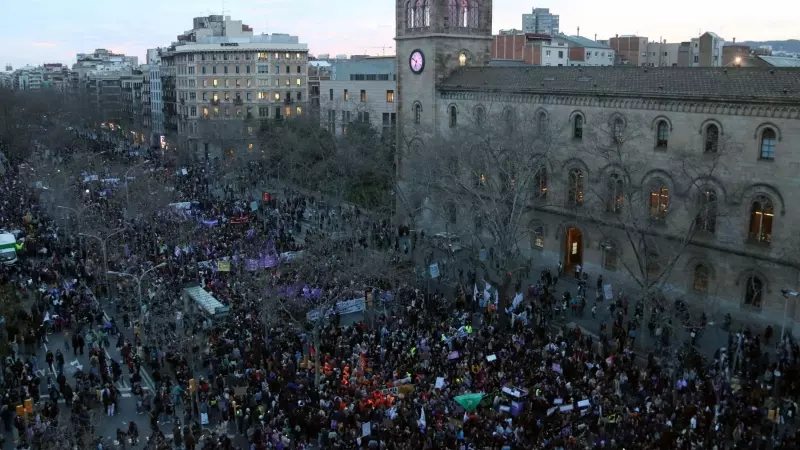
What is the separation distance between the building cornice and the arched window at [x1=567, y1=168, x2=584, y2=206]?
3808mm

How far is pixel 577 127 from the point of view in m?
41.5

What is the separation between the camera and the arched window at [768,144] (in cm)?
3219

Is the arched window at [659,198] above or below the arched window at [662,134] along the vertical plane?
below

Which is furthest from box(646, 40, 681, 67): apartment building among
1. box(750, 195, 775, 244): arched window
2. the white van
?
the white van

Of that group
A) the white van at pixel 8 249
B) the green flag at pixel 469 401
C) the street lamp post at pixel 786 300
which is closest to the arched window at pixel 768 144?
the street lamp post at pixel 786 300

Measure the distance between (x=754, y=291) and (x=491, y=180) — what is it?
13.3m

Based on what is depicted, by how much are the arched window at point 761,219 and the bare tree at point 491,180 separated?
9.95 m

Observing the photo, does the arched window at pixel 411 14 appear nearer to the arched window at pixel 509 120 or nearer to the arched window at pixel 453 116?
the arched window at pixel 453 116

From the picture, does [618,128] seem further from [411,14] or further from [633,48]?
[633,48]

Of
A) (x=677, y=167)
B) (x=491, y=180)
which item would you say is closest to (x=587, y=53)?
(x=677, y=167)

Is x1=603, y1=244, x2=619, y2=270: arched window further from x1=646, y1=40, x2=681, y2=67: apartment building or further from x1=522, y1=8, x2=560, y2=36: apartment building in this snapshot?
x1=522, y1=8, x2=560, y2=36: apartment building

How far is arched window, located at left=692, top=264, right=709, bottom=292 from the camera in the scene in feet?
117

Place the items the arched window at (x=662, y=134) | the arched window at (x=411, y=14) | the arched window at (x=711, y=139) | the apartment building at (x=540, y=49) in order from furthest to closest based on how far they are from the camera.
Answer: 1. the apartment building at (x=540, y=49)
2. the arched window at (x=411, y=14)
3. the arched window at (x=662, y=134)
4. the arched window at (x=711, y=139)

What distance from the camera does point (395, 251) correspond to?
4503 centimetres
